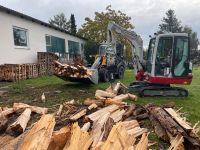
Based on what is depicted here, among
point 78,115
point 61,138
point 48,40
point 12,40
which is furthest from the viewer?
point 48,40

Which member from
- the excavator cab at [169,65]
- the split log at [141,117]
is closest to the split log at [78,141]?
the split log at [141,117]

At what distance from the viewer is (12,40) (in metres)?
20.3

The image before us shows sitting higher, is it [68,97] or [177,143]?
[177,143]

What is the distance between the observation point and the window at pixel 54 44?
2730cm

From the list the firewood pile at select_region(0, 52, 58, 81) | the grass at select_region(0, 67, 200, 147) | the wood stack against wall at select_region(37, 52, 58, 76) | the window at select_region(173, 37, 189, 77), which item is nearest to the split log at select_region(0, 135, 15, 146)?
the grass at select_region(0, 67, 200, 147)

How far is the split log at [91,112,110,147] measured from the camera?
6.09 meters

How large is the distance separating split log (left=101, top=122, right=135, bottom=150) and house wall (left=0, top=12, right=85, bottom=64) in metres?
14.3

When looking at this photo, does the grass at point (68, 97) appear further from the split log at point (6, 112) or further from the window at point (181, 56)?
the split log at point (6, 112)

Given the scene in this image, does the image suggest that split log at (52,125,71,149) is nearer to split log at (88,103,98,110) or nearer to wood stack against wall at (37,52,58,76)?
split log at (88,103,98,110)

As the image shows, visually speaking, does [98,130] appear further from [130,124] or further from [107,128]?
[130,124]

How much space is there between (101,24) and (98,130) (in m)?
40.8

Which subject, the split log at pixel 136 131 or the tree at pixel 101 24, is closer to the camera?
the split log at pixel 136 131

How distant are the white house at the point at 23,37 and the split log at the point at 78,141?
47.4 ft

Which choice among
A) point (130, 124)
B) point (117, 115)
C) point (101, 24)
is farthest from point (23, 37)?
point (101, 24)
